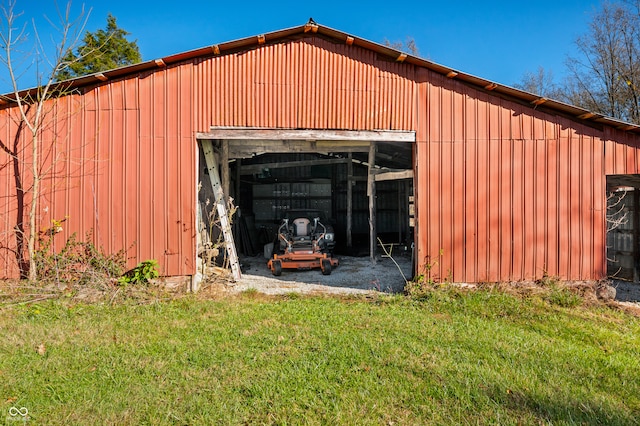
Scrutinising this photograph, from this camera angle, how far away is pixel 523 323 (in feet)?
16.7

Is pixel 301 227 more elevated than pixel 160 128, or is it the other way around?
pixel 160 128

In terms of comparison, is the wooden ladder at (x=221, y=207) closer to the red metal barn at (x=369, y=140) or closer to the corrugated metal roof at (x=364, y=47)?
the red metal barn at (x=369, y=140)

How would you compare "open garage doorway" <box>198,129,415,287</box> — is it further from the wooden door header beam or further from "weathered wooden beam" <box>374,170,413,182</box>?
the wooden door header beam

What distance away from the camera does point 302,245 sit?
8.97 meters

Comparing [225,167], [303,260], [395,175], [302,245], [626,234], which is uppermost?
[225,167]

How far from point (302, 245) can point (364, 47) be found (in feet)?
15.4

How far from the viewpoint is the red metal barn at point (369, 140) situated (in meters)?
6.17

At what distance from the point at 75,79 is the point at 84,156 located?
1239mm

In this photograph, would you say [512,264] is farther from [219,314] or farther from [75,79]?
[75,79]

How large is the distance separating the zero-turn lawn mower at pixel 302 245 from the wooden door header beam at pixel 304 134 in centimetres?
323

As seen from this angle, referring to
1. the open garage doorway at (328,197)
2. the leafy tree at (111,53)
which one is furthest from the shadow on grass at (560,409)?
the leafy tree at (111,53)

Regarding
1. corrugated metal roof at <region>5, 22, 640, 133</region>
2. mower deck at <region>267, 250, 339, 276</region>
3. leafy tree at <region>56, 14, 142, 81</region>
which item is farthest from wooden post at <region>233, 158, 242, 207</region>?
leafy tree at <region>56, 14, 142, 81</region>

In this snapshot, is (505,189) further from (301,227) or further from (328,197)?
(328,197)

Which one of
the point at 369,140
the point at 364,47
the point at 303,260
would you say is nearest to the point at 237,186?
the point at 303,260
